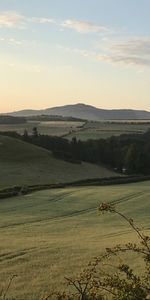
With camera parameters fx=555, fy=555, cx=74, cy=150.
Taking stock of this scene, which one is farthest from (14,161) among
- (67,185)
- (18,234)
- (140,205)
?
(18,234)

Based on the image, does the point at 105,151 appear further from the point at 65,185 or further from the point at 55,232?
the point at 55,232

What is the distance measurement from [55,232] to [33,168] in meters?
58.8

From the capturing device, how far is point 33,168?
92.7 m

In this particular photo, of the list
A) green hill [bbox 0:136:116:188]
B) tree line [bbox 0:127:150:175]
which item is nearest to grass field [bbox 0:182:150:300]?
green hill [bbox 0:136:116:188]

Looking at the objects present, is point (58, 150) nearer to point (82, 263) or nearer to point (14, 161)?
point (14, 161)

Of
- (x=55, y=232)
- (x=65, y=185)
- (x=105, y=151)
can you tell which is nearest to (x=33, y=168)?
(x=65, y=185)

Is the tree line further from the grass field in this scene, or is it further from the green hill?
the grass field

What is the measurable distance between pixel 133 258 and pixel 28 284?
239 inches

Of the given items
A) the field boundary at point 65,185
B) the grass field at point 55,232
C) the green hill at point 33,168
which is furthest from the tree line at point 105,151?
the grass field at point 55,232

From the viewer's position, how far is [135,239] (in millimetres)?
29141

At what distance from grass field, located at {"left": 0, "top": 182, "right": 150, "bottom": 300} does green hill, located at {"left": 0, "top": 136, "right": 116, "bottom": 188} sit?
54.4 feet

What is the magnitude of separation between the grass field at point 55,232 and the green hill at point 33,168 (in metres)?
16.6

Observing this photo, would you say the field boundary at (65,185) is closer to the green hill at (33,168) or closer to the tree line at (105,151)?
the green hill at (33,168)

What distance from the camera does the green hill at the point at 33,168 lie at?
79.2m
